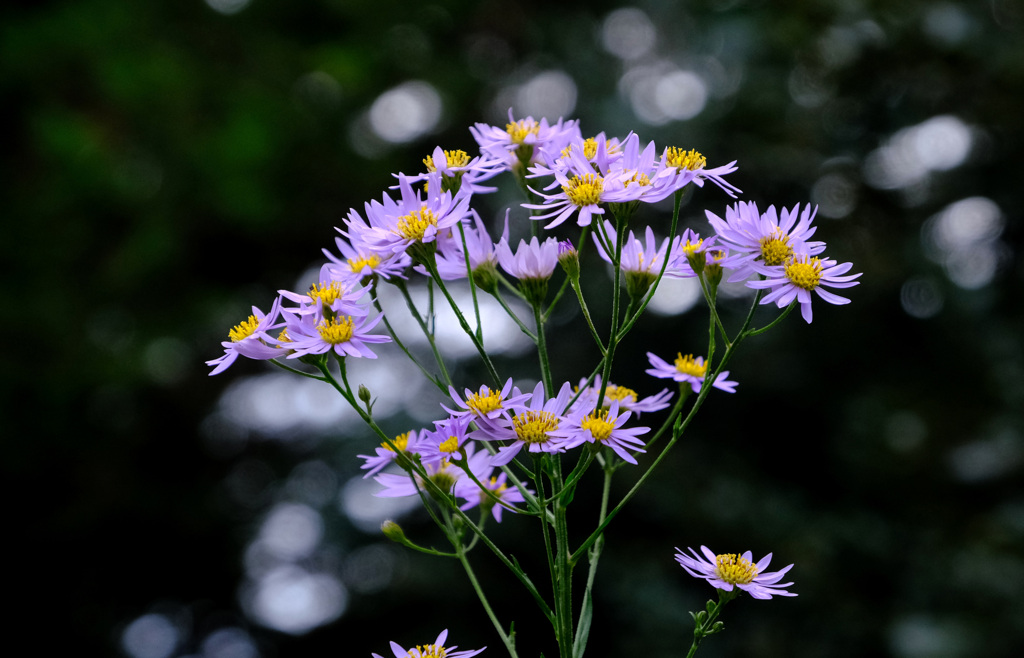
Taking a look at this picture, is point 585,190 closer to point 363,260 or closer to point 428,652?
point 363,260

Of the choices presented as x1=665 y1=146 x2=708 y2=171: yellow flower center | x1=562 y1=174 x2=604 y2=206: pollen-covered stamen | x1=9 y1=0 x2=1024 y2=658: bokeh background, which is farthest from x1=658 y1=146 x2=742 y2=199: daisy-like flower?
x1=9 y1=0 x2=1024 y2=658: bokeh background

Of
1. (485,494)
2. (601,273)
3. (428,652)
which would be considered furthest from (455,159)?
(601,273)

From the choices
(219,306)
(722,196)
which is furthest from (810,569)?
(219,306)

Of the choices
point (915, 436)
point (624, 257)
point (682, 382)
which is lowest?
point (915, 436)

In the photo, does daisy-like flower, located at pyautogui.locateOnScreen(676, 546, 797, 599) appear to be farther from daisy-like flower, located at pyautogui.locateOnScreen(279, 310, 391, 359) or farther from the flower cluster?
daisy-like flower, located at pyautogui.locateOnScreen(279, 310, 391, 359)

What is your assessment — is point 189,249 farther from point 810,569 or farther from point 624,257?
point 624,257
